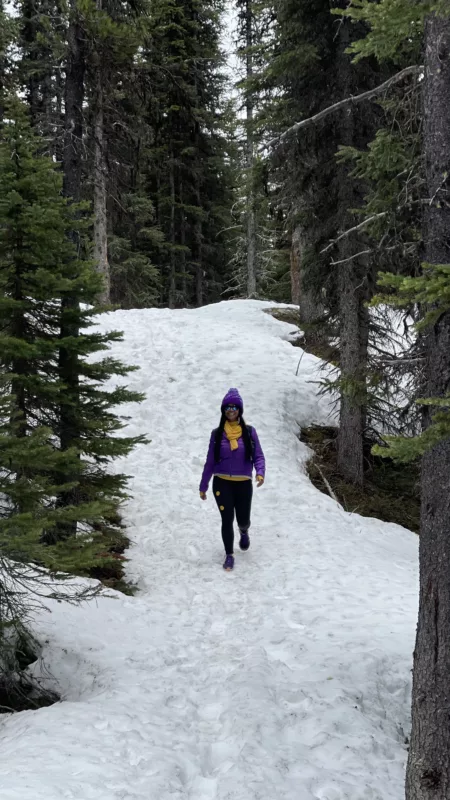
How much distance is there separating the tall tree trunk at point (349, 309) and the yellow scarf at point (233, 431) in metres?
2.63

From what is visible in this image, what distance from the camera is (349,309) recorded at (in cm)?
1059

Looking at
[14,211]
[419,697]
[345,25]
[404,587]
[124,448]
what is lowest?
[404,587]

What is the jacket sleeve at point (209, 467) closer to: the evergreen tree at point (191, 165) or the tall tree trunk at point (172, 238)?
the evergreen tree at point (191, 165)

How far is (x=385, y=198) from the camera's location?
5.25 m

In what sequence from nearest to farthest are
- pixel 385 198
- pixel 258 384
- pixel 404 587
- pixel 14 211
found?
pixel 385 198, pixel 14 211, pixel 404 587, pixel 258 384

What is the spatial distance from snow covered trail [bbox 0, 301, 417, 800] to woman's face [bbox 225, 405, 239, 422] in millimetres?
2037

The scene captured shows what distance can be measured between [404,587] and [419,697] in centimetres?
414

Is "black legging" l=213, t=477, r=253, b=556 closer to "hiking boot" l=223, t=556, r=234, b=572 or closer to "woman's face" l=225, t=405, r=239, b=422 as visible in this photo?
"hiking boot" l=223, t=556, r=234, b=572

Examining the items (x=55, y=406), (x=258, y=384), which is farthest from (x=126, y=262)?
(x=55, y=406)

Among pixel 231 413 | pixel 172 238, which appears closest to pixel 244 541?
pixel 231 413

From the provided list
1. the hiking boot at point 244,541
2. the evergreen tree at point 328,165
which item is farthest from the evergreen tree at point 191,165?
the hiking boot at point 244,541

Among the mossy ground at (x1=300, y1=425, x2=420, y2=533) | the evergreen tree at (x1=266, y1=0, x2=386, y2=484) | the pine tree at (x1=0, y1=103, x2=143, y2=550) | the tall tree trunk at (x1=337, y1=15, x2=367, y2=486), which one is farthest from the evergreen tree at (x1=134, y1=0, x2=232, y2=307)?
the pine tree at (x1=0, y1=103, x2=143, y2=550)

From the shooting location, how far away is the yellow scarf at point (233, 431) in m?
8.04

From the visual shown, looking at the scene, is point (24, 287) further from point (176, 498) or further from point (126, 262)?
point (126, 262)
